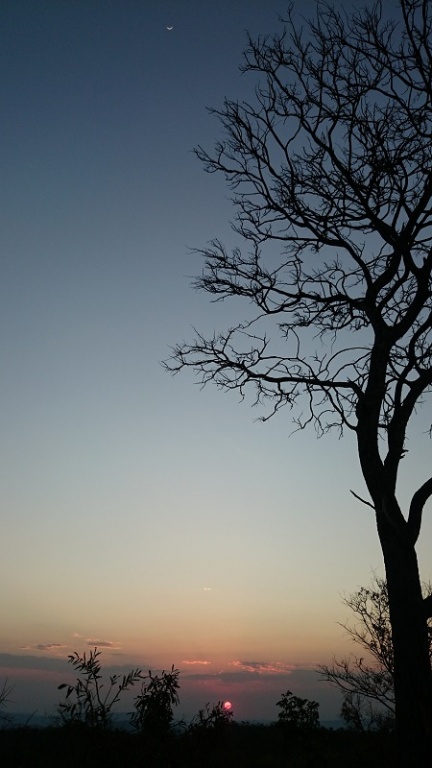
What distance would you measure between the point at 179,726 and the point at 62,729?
1.15m

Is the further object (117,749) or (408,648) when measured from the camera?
(117,749)

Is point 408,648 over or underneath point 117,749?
over

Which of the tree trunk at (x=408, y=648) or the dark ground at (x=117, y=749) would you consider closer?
the tree trunk at (x=408, y=648)

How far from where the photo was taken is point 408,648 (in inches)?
234

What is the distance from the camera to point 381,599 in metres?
18.9

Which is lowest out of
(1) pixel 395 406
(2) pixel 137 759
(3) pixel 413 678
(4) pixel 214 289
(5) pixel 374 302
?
(2) pixel 137 759

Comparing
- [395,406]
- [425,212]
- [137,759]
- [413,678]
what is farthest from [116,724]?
[425,212]

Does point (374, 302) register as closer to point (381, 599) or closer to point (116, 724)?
point (116, 724)

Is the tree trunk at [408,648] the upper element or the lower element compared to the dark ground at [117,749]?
upper

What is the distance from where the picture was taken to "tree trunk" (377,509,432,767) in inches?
221

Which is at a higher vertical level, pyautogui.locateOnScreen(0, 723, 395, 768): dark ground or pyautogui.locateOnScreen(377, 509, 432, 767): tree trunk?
pyautogui.locateOnScreen(377, 509, 432, 767): tree trunk

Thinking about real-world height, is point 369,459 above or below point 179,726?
above

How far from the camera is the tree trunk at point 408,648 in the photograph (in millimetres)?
5605

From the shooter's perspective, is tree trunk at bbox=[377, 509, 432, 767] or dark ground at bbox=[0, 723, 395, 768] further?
dark ground at bbox=[0, 723, 395, 768]
